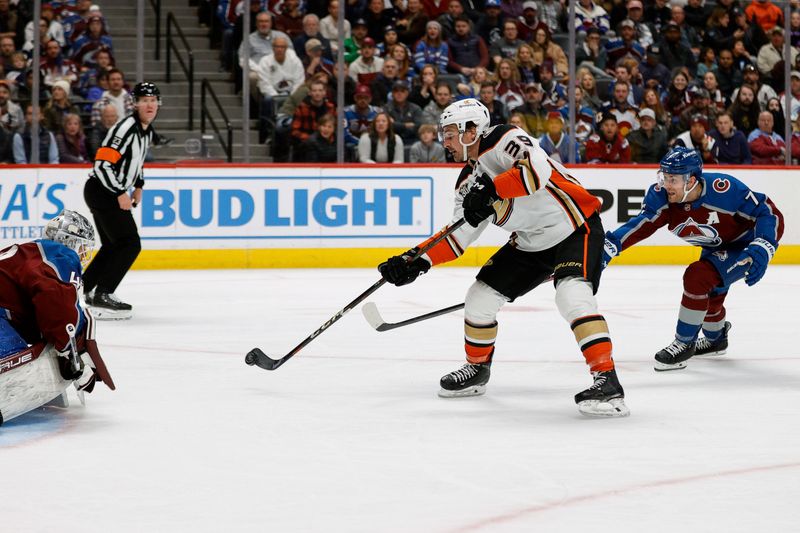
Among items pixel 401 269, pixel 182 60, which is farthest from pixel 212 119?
pixel 401 269

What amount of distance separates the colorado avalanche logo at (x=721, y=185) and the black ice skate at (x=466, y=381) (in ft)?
4.23

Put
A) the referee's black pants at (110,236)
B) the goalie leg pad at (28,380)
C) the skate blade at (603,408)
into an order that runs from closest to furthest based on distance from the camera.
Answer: the goalie leg pad at (28,380) → the skate blade at (603,408) → the referee's black pants at (110,236)

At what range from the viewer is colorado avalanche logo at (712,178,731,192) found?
4.83 m

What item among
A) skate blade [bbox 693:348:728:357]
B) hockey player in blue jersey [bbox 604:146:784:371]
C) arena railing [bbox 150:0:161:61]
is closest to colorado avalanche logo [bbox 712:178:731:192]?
hockey player in blue jersey [bbox 604:146:784:371]

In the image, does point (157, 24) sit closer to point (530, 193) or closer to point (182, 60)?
point (182, 60)

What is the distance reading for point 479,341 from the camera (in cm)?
423

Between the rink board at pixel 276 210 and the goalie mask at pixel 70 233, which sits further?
the rink board at pixel 276 210

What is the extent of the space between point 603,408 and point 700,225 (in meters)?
1.42

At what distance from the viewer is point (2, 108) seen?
29.2 ft

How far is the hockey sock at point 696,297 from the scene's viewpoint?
4.89 metres

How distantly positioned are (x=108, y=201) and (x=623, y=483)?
455 cm

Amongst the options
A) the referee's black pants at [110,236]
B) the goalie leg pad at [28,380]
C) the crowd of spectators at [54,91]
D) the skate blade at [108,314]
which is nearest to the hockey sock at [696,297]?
the goalie leg pad at [28,380]

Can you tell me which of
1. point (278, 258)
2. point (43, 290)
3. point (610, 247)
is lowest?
point (278, 258)

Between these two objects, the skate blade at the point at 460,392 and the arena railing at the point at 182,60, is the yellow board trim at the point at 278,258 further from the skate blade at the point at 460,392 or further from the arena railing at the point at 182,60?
the skate blade at the point at 460,392
